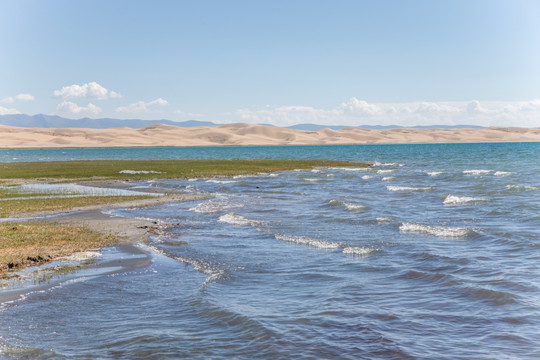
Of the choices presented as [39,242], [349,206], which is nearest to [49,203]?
[39,242]

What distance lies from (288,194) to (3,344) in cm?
2835

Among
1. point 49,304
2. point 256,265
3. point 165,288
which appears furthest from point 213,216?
point 49,304

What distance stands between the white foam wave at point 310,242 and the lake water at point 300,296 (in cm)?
10

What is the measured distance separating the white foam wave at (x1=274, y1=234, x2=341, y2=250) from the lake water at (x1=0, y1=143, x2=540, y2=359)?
0.10 meters

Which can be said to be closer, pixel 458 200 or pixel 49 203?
pixel 49 203

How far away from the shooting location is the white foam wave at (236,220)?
2341 centimetres

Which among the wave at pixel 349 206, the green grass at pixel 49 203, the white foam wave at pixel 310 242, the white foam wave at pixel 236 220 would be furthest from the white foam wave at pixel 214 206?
the white foam wave at pixel 310 242

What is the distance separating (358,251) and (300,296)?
5538 millimetres

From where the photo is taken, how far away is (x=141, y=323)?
1016 cm

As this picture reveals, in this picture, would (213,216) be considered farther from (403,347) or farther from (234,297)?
(403,347)

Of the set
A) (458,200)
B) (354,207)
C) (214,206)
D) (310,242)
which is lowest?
(310,242)

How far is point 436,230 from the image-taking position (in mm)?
21203

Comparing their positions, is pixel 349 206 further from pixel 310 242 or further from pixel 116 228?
pixel 116 228

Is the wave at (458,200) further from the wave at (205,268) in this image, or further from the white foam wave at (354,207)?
the wave at (205,268)
